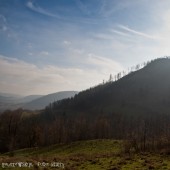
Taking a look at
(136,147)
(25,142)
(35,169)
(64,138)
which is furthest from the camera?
Result: (25,142)

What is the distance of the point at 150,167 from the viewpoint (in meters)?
27.9

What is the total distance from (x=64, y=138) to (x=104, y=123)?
23110mm

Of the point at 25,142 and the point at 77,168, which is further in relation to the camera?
the point at 25,142

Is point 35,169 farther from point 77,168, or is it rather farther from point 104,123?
point 104,123

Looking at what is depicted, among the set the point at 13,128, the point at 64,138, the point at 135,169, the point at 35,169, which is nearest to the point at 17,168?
the point at 35,169

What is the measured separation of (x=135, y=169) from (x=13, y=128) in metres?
123

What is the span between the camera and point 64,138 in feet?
413

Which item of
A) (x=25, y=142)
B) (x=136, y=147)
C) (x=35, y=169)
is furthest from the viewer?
(x=25, y=142)

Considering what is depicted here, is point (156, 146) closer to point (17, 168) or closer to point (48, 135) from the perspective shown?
point (17, 168)

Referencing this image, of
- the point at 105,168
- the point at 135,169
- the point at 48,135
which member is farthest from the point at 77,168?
the point at 48,135

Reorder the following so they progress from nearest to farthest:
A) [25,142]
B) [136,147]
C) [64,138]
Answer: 1. [136,147]
2. [64,138]
3. [25,142]

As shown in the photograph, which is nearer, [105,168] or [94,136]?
[105,168]

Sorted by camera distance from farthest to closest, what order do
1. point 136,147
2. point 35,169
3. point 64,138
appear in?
point 64,138 → point 136,147 → point 35,169

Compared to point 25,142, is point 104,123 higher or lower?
higher
